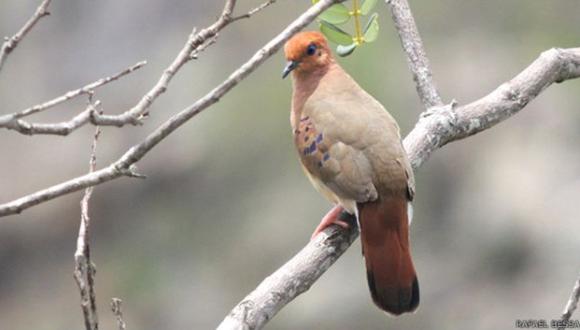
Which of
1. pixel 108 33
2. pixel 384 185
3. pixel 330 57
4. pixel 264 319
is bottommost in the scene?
pixel 264 319

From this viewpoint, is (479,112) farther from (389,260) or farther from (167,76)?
(167,76)

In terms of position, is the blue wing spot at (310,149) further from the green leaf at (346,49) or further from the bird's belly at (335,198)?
the green leaf at (346,49)

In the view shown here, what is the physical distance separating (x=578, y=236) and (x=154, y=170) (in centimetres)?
336

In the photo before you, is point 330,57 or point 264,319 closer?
point 264,319

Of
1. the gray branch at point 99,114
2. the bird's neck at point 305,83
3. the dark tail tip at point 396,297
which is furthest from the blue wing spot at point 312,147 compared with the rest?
the gray branch at point 99,114

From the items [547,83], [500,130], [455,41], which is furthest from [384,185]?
[455,41]

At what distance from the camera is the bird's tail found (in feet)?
12.7

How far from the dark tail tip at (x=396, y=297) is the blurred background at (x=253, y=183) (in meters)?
3.48

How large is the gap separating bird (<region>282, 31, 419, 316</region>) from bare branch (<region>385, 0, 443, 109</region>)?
0.66 ft

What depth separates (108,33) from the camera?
31.3 ft

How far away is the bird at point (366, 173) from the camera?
12.7ft

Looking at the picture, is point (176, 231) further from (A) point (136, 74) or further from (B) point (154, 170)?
(A) point (136, 74)

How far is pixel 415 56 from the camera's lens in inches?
172

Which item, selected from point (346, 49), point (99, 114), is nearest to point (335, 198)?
point (346, 49)
